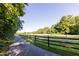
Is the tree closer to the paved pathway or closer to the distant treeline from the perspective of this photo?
the paved pathway

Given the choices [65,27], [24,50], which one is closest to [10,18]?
[24,50]

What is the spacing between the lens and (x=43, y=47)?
417 centimetres

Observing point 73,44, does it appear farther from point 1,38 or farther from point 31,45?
point 1,38

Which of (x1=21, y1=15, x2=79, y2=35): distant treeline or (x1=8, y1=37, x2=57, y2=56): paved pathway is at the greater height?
(x1=21, y1=15, x2=79, y2=35): distant treeline

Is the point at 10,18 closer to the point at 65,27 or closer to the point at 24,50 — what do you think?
the point at 24,50

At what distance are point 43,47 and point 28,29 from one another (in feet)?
1.14

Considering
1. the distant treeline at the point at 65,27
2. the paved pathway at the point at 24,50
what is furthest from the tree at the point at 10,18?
the distant treeline at the point at 65,27

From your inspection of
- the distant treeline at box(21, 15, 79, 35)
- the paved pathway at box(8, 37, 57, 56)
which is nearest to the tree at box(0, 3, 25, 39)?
the paved pathway at box(8, 37, 57, 56)

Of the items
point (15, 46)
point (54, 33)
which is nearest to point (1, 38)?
point (15, 46)

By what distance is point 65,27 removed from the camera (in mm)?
4137

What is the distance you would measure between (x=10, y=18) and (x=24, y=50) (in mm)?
510

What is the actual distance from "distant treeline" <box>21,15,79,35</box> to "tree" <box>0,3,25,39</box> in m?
0.34

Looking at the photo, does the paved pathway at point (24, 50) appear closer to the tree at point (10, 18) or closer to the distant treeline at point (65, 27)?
the tree at point (10, 18)

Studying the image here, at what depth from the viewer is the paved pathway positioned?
13.4 ft
